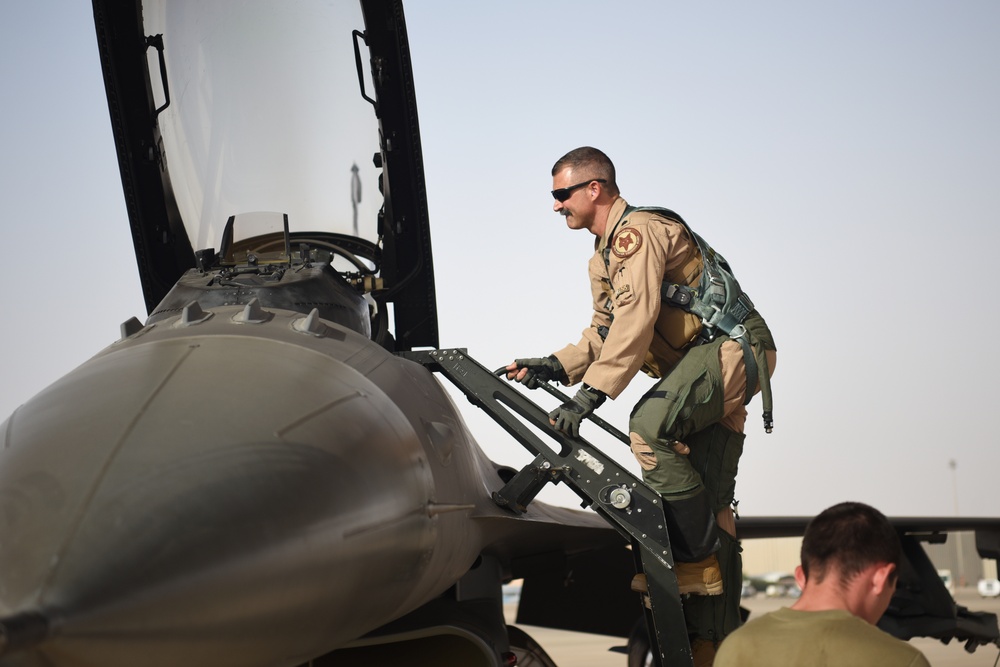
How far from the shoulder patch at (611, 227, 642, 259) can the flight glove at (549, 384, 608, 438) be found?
53cm

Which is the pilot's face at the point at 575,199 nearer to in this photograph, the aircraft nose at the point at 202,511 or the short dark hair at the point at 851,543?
the aircraft nose at the point at 202,511

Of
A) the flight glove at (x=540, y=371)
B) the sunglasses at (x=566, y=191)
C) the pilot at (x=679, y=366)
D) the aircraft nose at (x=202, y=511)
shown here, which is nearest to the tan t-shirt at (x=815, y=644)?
the aircraft nose at (x=202, y=511)

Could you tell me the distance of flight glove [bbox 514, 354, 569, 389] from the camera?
4375 millimetres

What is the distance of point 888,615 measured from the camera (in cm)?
661

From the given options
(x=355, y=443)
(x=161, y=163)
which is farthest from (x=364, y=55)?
(x=355, y=443)

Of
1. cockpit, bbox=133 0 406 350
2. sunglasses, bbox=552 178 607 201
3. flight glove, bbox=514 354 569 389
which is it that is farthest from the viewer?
cockpit, bbox=133 0 406 350

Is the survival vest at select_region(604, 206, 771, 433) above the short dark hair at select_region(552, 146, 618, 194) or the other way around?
the other way around

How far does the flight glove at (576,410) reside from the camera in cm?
388

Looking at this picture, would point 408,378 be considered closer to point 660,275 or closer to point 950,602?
point 660,275

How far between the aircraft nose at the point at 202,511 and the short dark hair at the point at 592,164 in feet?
6.16

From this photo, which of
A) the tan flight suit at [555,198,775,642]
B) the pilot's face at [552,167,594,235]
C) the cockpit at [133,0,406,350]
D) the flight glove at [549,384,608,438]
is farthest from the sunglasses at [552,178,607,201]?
the cockpit at [133,0,406,350]

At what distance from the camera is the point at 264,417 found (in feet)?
7.71

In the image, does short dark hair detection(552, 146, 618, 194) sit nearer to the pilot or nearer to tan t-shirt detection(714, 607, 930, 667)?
the pilot

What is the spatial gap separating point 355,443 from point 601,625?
4728 mm
